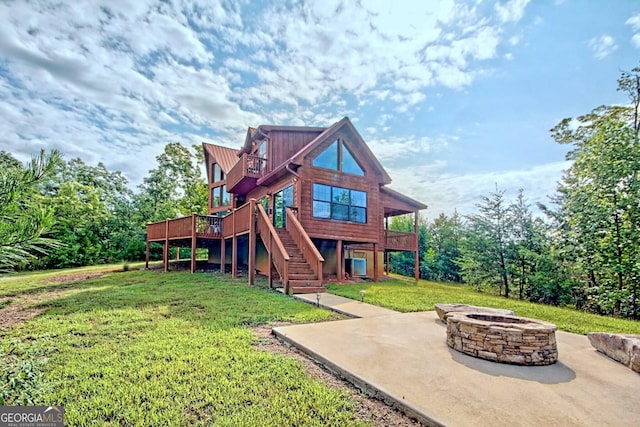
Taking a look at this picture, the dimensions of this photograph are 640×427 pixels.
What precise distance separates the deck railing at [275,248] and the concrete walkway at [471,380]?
4.03m

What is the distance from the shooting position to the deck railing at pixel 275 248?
8988mm

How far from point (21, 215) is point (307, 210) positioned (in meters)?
10.3

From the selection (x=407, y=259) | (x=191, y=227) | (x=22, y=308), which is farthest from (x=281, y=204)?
(x=407, y=259)

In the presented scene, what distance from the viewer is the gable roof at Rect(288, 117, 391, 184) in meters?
11.8

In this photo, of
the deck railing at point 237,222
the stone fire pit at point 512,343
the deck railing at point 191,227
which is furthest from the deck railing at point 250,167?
the stone fire pit at point 512,343

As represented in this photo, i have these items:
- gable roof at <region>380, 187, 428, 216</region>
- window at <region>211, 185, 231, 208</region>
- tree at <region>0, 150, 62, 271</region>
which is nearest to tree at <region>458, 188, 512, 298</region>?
gable roof at <region>380, 187, 428, 216</region>

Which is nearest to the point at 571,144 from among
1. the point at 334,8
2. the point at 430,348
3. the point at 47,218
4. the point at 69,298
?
the point at 334,8

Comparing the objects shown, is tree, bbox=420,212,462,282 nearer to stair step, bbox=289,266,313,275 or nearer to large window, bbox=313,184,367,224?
large window, bbox=313,184,367,224

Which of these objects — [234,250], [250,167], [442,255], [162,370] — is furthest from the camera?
[442,255]

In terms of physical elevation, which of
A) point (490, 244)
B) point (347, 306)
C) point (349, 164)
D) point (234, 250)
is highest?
point (349, 164)

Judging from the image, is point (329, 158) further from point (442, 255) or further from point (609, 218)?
point (442, 255)

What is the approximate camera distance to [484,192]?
17047 millimetres

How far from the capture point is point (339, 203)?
12977mm

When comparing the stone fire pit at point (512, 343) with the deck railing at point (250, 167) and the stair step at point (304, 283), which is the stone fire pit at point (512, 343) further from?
the deck railing at point (250, 167)
